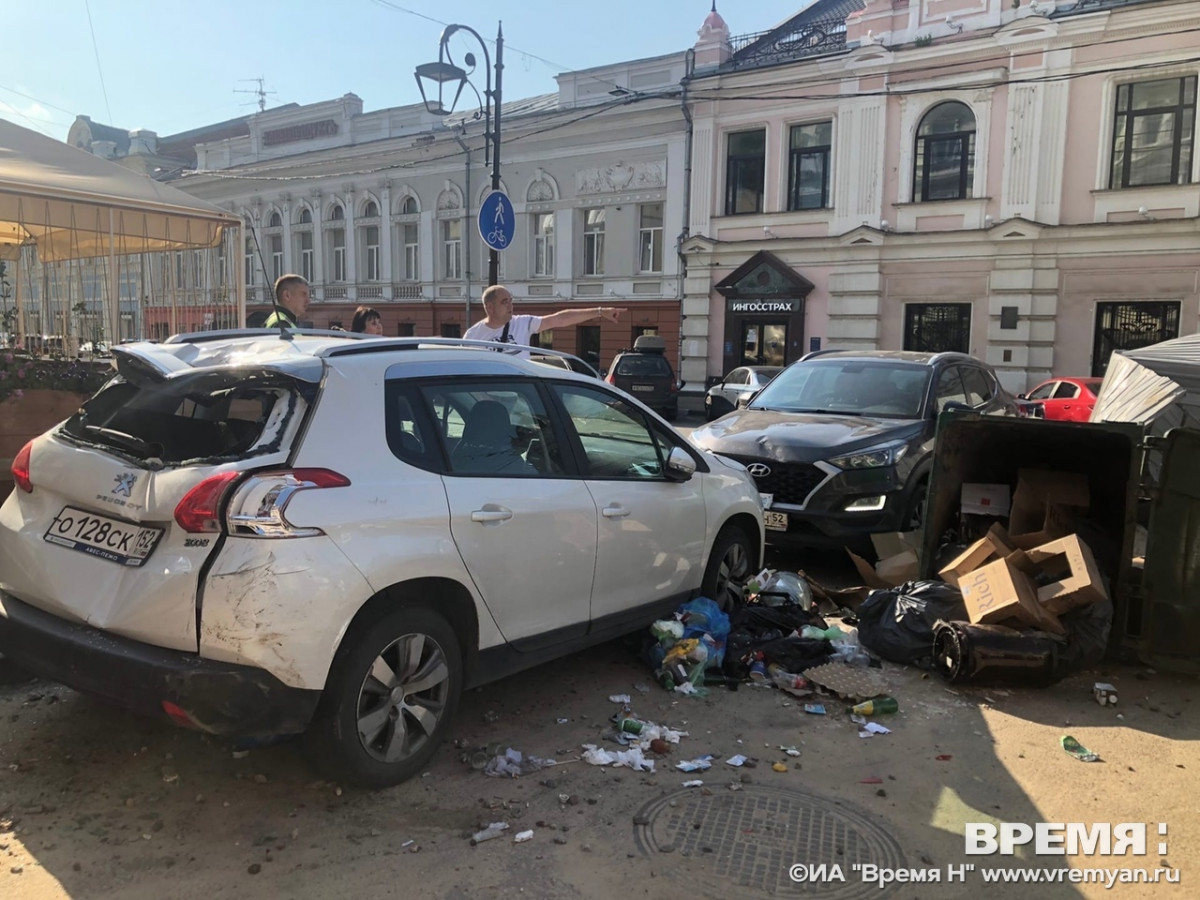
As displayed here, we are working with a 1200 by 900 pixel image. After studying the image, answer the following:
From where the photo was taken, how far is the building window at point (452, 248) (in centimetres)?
2953

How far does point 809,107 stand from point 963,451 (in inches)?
751

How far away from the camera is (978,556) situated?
508 centimetres

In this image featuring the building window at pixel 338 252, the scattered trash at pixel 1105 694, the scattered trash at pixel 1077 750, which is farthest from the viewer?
the building window at pixel 338 252

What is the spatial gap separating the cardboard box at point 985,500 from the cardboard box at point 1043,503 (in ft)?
0.31

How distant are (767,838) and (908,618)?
2.12m

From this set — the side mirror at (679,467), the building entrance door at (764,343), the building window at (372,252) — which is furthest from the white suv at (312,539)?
the building window at (372,252)

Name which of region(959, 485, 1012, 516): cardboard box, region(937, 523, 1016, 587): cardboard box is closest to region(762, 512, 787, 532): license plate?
region(959, 485, 1012, 516): cardboard box

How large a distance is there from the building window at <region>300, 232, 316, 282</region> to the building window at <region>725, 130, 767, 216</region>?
17622mm

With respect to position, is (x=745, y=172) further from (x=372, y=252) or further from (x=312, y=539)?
(x=312, y=539)

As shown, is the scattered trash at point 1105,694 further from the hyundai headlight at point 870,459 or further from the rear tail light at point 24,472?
the rear tail light at point 24,472

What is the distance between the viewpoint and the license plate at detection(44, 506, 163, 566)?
3.00 meters

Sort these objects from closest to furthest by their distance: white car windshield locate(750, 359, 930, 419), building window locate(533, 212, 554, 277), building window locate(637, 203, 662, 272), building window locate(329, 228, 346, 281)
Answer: white car windshield locate(750, 359, 930, 419)
building window locate(637, 203, 662, 272)
building window locate(533, 212, 554, 277)
building window locate(329, 228, 346, 281)

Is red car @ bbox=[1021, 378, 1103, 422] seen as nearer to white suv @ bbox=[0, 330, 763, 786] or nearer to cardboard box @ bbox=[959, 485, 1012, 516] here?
cardboard box @ bbox=[959, 485, 1012, 516]

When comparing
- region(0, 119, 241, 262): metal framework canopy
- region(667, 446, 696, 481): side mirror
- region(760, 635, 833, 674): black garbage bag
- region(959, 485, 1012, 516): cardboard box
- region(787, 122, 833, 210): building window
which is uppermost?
region(787, 122, 833, 210): building window
